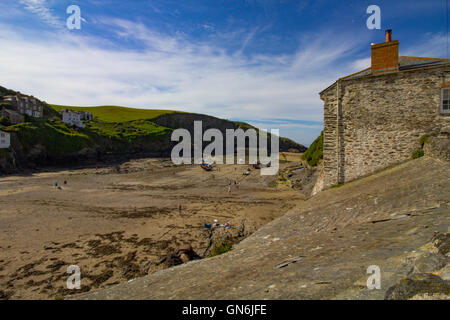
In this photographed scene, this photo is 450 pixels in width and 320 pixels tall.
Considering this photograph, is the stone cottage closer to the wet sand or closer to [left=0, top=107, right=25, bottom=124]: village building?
the wet sand

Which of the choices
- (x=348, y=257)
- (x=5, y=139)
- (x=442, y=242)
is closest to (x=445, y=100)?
(x=442, y=242)

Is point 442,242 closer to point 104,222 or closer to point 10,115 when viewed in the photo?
point 104,222

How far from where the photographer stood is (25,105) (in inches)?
2559

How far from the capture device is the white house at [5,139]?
1714 inches

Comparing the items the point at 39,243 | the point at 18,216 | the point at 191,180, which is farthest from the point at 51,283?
the point at 191,180

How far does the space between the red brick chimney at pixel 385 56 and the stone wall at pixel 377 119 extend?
0.53 metres

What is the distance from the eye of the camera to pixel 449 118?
10523 mm

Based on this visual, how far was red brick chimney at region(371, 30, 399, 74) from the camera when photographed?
11635 mm

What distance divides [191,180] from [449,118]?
111 feet

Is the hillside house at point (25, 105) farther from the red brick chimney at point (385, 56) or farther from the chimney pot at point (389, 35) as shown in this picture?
the chimney pot at point (389, 35)

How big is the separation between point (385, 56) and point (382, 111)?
283 centimetres

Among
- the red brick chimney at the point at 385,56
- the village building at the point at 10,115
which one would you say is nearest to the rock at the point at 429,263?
the red brick chimney at the point at 385,56

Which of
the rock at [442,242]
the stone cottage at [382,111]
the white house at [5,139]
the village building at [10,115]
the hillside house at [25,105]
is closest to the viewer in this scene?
the rock at [442,242]

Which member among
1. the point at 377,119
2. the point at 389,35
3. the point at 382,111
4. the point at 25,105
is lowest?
the point at 377,119
